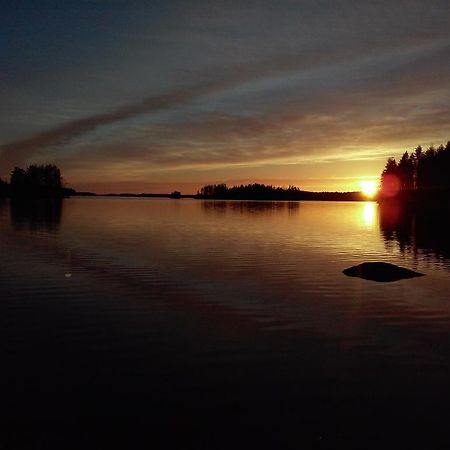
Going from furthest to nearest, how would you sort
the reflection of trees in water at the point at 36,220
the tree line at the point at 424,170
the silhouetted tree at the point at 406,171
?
the silhouetted tree at the point at 406,171, the tree line at the point at 424,170, the reflection of trees in water at the point at 36,220

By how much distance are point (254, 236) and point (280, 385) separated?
48.6 meters

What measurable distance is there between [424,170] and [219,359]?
168m

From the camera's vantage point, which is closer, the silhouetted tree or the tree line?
the tree line

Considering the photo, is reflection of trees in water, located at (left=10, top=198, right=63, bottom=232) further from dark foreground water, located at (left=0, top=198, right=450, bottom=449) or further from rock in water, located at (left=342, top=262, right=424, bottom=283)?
rock in water, located at (left=342, top=262, right=424, bottom=283)

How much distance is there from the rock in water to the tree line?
132 metres

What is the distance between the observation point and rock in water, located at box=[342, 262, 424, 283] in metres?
30.9

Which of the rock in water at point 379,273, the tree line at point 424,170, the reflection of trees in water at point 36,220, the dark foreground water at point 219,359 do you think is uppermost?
the tree line at point 424,170

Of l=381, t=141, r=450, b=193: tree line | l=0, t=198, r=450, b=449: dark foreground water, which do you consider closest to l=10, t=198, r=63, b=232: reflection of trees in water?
l=0, t=198, r=450, b=449: dark foreground water

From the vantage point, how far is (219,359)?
15.3m

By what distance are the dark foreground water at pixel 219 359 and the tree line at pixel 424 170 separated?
135m

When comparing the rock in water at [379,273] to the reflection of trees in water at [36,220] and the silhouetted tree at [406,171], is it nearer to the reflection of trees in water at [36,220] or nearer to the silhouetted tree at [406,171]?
the reflection of trees in water at [36,220]

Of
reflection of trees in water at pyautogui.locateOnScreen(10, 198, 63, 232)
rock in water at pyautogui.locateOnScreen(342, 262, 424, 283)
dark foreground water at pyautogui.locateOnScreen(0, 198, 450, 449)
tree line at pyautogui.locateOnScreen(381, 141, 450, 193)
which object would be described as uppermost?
tree line at pyautogui.locateOnScreen(381, 141, 450, 193)

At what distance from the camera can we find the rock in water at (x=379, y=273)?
3088 centimetres

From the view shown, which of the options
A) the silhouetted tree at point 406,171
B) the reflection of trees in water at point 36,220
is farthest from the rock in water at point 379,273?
the silhouetted tree at point 406,171
